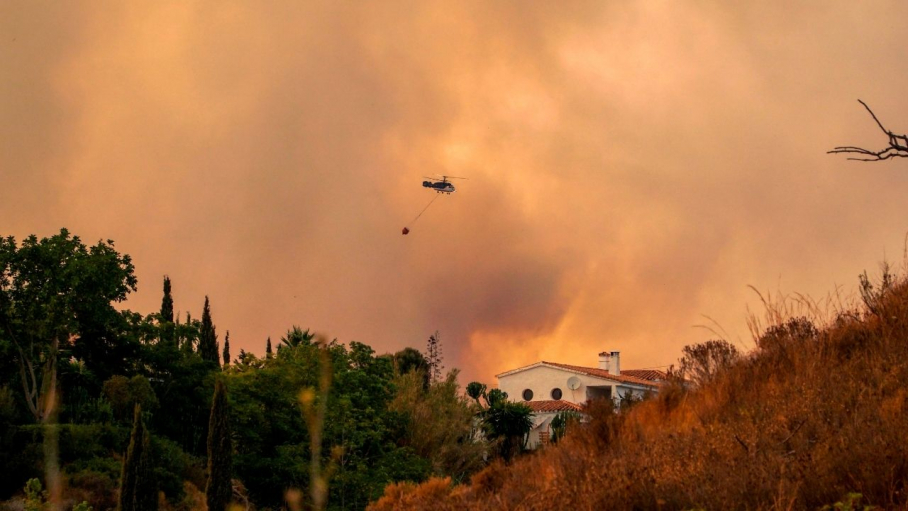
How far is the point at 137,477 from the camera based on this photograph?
3134 centimetres

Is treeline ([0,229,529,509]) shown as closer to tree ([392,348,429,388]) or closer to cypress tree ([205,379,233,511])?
cypress tree ([205,379,233,511])

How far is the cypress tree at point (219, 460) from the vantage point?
34031mm

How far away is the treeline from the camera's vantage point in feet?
123

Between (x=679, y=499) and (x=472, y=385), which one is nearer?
(x=679, y=499)

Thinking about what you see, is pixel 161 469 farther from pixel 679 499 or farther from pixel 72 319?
pixel 679 499

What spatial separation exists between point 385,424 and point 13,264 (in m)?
22.3

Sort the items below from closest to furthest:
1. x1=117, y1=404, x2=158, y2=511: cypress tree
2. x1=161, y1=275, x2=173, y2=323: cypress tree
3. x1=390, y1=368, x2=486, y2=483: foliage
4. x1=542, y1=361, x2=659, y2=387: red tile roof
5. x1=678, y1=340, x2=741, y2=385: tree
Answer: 1. x1=678, y1=340, x2=741, y2=385: tree
2. x1=117, y1=404, x2=158, y2=511: cypress tree
3. x1=390, y1=368, x2=486, y2=483: foliage
4. x1=161, y1=275, x2=173, y2=323: cypress tree
5. x1=542, y1=361, x2=659, y2=387: red tile roof

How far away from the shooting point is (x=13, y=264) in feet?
143

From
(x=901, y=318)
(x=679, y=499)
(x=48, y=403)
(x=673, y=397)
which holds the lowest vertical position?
(x=679, y=499)

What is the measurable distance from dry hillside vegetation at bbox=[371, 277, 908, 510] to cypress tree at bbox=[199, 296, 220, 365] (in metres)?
55.1

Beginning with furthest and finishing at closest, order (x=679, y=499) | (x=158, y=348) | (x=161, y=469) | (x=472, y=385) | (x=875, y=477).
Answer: (x=472, y=385) → (x=158, y=348) → (x=161, y=469) → (x=679, y=499) → (x=875, y=477)

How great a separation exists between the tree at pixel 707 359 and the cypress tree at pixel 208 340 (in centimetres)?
5438

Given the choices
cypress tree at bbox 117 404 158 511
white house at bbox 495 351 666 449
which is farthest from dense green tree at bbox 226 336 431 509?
white house at bbox 495 351 666 449

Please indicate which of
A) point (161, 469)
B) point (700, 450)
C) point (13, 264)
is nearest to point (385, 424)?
point (161, 469)
